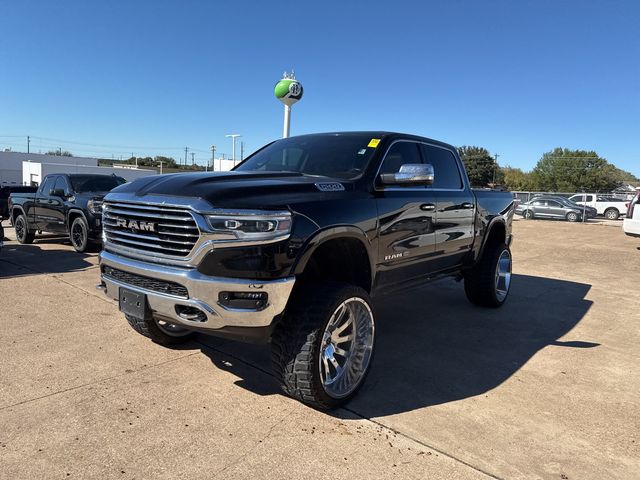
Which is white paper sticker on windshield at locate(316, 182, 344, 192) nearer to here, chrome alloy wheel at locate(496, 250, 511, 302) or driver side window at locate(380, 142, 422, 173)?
driver side window at locate(380, 142, 422, 173)

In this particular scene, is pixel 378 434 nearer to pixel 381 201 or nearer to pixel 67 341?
pixel 381 201

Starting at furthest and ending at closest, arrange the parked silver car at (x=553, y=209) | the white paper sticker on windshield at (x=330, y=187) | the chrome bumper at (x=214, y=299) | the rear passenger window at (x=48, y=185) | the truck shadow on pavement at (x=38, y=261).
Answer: the parked silver car at (x=553, y=209)
the rear passenger window at (x=48, y=185)
the truck shadow on pavement at (x=38, y=261)
the white paper sticker on windshield at (x=330, y=187)
the chrome bumper at (x=214, y=299)

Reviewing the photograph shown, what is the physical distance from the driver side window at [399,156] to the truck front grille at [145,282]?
6.52 ft

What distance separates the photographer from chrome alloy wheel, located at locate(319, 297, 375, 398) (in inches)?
131

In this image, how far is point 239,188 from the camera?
308 centimetres

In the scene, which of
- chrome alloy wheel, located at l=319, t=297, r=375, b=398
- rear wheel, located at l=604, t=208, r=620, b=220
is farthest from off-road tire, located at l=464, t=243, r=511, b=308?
rear wheel, located at l=604, t=208, r=620, b=220

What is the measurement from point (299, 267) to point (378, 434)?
1.18 meters

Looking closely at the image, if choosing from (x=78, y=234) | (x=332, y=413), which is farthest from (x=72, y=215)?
(x=332, y=413)

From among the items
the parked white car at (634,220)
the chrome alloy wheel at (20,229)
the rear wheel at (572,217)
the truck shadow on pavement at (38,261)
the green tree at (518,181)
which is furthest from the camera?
the green tree at (518,181)

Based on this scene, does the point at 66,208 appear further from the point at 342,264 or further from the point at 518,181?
the point at 518,181

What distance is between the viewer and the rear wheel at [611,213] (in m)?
31.6

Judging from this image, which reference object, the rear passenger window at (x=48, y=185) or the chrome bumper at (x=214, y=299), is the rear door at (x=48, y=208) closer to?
the rear passenger window at (x=48, y=185)

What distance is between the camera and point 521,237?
1708cm

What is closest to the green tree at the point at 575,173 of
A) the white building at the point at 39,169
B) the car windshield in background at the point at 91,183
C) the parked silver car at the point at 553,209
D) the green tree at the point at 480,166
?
the green tree at the point at 480,166
